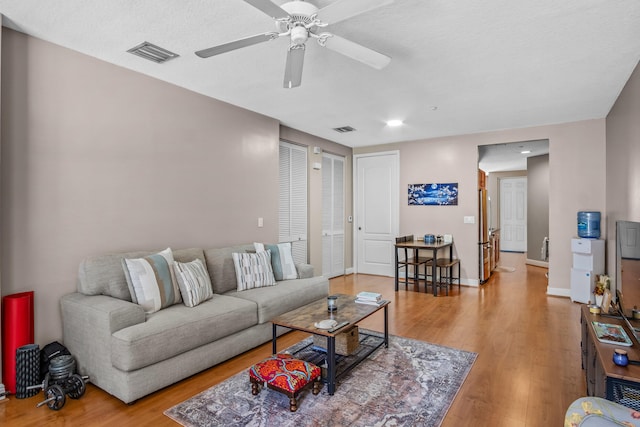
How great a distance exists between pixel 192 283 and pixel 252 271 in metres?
0.81

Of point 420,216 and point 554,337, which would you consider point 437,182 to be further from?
point 554,337

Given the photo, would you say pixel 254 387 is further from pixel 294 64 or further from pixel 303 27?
pixel 303 27

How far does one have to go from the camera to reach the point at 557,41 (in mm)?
2641

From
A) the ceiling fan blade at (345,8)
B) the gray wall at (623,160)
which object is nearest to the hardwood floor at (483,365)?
the gray wall at (623,160)

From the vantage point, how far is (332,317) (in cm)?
281

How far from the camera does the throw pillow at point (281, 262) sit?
13.3 ft

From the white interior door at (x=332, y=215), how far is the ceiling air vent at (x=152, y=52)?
3.60 metres

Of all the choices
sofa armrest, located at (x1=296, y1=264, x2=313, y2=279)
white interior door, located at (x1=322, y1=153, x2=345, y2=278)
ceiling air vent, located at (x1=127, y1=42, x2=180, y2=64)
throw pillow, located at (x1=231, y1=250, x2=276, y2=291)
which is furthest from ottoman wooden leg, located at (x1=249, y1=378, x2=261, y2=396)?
white interior door, located at (x1=322, y1=153, x2=345, y2=278)

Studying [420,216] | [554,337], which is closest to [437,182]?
[420,216]

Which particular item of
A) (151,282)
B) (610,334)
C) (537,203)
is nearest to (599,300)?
(610,334)

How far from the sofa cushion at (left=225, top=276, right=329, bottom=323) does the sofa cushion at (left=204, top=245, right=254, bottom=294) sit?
0.35 ft

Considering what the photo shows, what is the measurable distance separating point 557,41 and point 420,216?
3.96 m

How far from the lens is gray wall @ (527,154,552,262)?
7.77 metres

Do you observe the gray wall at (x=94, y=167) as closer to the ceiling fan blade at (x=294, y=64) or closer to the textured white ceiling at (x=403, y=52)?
the textured white ceiling at (x=403, y=52)
